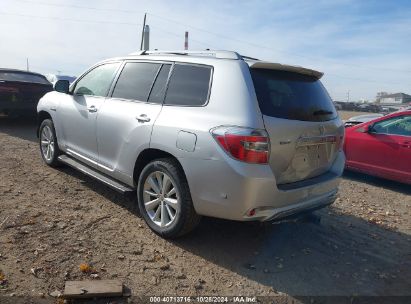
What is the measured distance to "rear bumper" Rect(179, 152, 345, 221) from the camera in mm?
3209

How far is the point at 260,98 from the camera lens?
3408 mm

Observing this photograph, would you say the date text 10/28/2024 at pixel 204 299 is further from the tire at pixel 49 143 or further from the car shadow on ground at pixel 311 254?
the tire at pixel 49 143

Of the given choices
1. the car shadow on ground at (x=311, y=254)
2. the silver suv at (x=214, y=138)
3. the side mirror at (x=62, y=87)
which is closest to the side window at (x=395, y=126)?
the car shadow on ground at (x=311, y=254)

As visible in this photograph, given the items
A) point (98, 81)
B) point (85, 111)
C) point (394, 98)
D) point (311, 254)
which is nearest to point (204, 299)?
point (311, 254)

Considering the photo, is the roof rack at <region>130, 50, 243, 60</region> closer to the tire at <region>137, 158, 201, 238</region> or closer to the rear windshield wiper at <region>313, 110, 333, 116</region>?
the rear windshield wiper at <region>313, 110, 333, 116</region>

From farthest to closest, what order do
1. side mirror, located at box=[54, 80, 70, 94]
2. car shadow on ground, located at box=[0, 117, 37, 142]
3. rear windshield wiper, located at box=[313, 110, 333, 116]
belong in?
car shadow on ground, located at box=[0, 117, 37, 142] < side mirror, located at box=[54, 80, 70, 94] < rear windshield wiper, located at box=[313, 110, 333, 116]

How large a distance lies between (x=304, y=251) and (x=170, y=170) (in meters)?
1.60

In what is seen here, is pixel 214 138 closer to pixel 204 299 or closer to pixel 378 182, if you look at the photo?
pixel 204 299

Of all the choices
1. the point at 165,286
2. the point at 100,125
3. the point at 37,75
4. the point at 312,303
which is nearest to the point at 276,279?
the point at 312,303

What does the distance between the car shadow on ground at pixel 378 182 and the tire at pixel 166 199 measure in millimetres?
4483

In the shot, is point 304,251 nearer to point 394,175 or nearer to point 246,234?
point 246,234

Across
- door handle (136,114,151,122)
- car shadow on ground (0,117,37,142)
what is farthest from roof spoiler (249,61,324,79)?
car shadow on ground (0,117,37,142)

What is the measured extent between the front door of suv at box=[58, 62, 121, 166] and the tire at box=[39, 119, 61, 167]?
392 mm

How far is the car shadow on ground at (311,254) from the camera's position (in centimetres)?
335
